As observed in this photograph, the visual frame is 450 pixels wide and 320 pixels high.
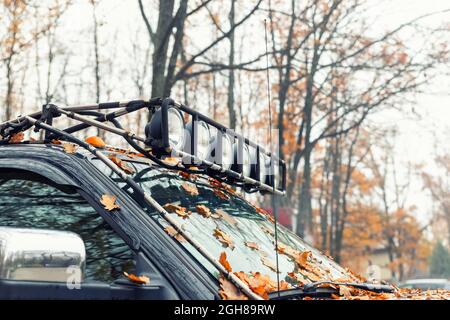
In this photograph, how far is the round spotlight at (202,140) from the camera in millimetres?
2850

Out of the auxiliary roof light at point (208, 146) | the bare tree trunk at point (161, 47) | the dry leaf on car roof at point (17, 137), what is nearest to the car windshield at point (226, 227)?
the auxiliary roof light at point (208, 146)

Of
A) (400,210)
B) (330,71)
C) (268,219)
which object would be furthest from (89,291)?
(400,210)

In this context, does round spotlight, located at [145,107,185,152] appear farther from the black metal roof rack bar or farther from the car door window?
the car door window

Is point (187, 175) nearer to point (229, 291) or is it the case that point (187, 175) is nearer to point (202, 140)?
point (202, 140)

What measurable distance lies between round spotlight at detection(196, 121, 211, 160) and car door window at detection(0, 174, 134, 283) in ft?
2.30

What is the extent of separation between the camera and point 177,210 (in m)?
2.41

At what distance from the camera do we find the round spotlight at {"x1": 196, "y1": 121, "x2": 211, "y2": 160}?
2850 millimetres

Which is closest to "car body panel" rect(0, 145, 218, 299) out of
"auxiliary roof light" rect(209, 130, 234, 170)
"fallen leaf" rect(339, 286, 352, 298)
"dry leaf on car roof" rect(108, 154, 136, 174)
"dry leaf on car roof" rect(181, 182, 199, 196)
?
→ "dry leaf on car roof" rect(108, 154, 136, 174)

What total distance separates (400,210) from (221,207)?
1886 inches

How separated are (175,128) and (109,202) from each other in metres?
0.58

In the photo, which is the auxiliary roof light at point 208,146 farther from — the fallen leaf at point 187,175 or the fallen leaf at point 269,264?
the fallen leaf at point 269,264

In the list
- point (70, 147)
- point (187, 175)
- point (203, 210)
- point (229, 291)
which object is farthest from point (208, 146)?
point (229, 291)
